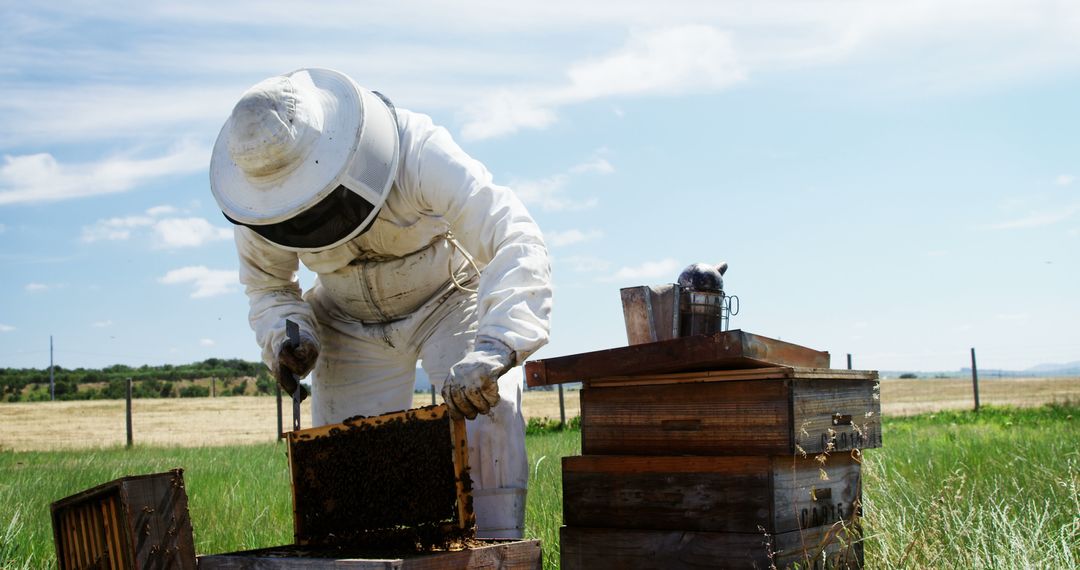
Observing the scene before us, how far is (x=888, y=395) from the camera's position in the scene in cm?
3522

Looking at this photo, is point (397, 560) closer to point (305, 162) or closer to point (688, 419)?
point (688, 419)

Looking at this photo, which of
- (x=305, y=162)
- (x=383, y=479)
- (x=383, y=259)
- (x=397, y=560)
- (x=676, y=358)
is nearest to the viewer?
(x=397, y=560)

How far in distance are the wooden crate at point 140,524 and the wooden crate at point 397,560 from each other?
12cm

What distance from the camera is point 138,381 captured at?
2003 inches

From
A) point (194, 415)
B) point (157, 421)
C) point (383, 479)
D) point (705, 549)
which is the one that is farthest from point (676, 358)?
point (194, 415)

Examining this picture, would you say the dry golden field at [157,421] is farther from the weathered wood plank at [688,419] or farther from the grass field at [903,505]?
the weathered wood plank at [688,419]

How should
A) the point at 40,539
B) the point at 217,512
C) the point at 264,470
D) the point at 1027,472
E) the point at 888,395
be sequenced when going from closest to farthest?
the point at 40,539, the point at 1027,472, the point at 217,512, the point at 264,470, the point at 888,395

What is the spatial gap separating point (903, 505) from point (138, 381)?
51.8 m

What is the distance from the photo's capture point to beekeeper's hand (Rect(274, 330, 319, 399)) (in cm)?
386

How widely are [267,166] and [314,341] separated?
827mm

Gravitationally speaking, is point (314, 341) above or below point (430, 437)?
above

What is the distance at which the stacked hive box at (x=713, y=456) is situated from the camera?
306 cm

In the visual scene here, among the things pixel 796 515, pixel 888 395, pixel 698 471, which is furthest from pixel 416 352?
pixel 888 395

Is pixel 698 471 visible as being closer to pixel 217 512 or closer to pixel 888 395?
pixel 217 512
